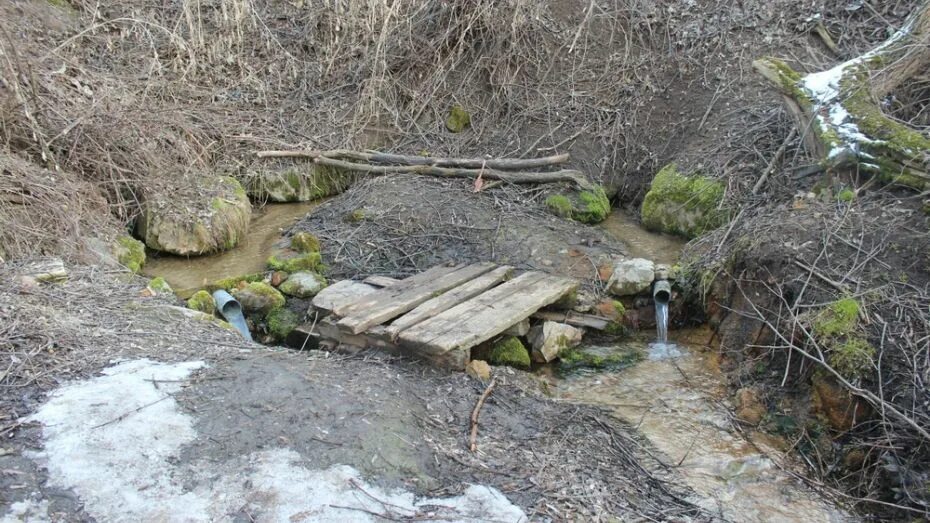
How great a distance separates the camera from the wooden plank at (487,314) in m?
4.41

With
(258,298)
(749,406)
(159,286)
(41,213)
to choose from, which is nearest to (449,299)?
(258,298)

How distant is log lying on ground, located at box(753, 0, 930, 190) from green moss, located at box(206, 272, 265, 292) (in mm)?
4765

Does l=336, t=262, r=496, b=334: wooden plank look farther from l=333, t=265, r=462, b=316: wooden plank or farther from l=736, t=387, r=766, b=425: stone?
l=736, t=387, r=766, b=425: stone

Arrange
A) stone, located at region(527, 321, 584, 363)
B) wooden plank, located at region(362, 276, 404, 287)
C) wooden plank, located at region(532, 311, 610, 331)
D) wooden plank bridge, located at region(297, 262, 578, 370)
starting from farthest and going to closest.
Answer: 1. wooden plank, located at region(362, 276, 404, 287)
2. wooden plank, located at region(532, 311, 610, 331)
3. stone, located at region(527, 321, 584, 363)
4. wooden plank bridge, located at region(297, 262, 578, 370)

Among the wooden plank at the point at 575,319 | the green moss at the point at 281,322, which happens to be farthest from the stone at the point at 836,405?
the green moss at the point at 281,322

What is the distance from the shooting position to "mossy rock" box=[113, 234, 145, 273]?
19.7ft

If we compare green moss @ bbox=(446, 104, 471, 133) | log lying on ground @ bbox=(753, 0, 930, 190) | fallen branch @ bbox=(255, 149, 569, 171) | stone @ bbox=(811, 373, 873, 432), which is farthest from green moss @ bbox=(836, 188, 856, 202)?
green moss @ bbox=(446, 104, 471, 133)

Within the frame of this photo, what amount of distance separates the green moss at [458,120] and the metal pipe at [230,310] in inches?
152

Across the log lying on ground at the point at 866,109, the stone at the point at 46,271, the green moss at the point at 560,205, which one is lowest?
the stone at the point at 46,271

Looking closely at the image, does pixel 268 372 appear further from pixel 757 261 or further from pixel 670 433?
pixel 757 261

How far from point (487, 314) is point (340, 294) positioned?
4.16ft

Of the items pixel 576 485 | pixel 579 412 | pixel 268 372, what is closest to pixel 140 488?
pixel 268 372

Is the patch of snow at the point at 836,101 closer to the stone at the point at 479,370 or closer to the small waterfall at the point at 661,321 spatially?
the small waterfall at the point at 661,321

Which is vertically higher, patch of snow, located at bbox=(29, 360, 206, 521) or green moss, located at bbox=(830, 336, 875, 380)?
green moss, located at bbox=(830, 336, 875, 380)
